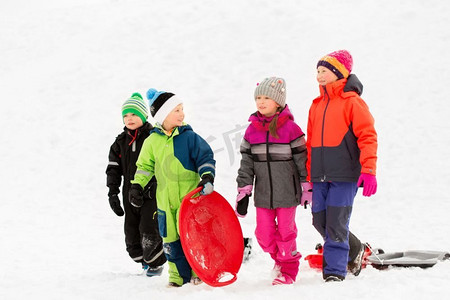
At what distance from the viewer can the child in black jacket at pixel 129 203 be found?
16.7 ft

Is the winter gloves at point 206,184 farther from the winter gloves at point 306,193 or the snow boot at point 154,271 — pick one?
the snow boot at point 154,271

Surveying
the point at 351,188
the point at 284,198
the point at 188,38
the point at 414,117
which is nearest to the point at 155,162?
the point at 284,198

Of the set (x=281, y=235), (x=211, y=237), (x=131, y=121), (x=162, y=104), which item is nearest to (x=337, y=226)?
(x=281, y=235)

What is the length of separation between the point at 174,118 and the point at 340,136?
159 centimetres

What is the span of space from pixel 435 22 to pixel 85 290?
1148cm

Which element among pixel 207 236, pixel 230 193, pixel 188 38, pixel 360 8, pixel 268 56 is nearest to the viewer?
pixel 207 236

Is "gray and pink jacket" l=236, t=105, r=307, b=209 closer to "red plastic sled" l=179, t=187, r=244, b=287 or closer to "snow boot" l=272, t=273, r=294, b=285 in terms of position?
"red plastic sled" l=179, t=187, r=244, b=287

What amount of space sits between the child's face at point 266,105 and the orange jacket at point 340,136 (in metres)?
0.44

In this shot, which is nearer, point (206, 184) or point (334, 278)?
point (334, 278)

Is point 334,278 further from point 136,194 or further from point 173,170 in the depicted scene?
point 136,194

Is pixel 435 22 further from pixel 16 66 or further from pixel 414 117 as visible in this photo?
pixel 16 66

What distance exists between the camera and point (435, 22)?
486 inches

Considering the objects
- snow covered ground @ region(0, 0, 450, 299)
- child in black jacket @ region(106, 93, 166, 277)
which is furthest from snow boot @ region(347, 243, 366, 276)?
child in black jacket @ region(106, 93, 166, 277)

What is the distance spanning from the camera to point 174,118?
4.62 meters
